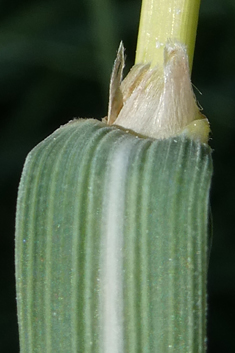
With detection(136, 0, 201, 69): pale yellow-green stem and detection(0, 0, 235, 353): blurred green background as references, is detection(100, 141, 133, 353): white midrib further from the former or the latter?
detection(0, 0, 235, 353): blurred green background

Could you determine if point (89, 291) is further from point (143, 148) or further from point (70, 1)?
point (70, 1)

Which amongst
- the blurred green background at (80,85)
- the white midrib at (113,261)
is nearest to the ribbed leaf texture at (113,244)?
the white midrib at (113,261)

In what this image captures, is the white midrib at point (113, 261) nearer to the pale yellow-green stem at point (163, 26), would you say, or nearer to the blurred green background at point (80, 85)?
the pale yellow-green stem at point (163, 26)

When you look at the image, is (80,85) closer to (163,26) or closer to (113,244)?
(163,26)

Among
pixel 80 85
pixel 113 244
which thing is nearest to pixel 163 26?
pixel 113 244

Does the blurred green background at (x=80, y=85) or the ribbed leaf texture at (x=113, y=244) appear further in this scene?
the blurred green background at (x=80, y=85)

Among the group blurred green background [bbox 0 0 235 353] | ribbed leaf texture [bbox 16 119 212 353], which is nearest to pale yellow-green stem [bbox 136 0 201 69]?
ribbed leaf texture [bbox 16 119 212 353]

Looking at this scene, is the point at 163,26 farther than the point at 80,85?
No
